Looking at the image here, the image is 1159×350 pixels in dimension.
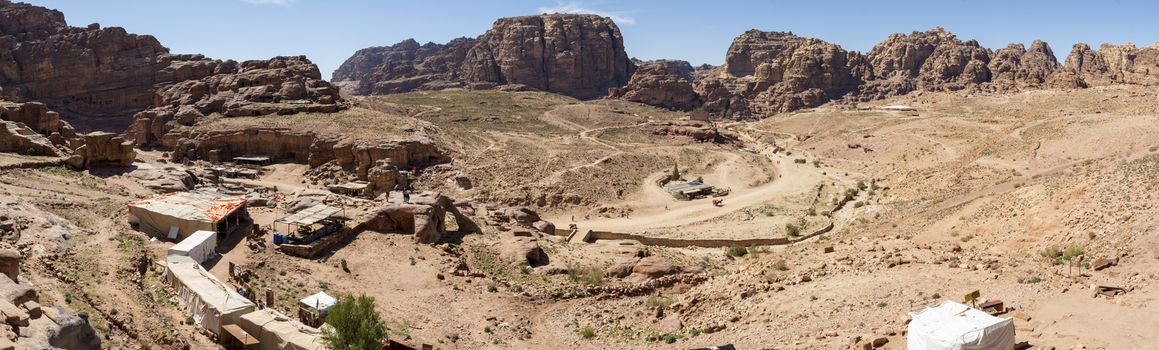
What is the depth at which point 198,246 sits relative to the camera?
1041 inches

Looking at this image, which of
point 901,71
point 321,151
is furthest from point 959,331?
point 901,71

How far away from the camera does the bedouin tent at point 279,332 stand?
63.7 ft

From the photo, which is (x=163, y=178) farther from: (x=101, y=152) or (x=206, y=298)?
(x=206, y=298)

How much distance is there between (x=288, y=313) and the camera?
2398 cm

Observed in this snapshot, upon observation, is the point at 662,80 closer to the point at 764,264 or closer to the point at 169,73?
the point at 169,73

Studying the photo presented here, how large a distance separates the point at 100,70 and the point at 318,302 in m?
87.6

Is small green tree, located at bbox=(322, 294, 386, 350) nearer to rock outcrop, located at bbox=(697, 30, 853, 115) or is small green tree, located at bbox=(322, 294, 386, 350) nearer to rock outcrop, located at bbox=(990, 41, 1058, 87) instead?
rock outcrop, located at bbox=(697, 30, 853, 115)

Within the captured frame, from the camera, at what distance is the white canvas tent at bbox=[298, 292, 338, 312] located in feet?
77.7

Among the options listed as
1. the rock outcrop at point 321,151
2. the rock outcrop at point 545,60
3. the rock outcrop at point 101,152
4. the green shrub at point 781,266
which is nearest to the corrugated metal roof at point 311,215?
the rock outcrop at point 101,152

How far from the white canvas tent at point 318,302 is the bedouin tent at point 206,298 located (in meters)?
2.54

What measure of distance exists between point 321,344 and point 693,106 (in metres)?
123

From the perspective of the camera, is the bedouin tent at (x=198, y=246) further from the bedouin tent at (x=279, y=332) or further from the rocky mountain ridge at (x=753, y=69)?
the rocky mountain ridge at (x=753, y=69)

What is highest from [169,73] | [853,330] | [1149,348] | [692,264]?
[169,73]

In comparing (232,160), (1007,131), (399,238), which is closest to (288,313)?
(399,238)
